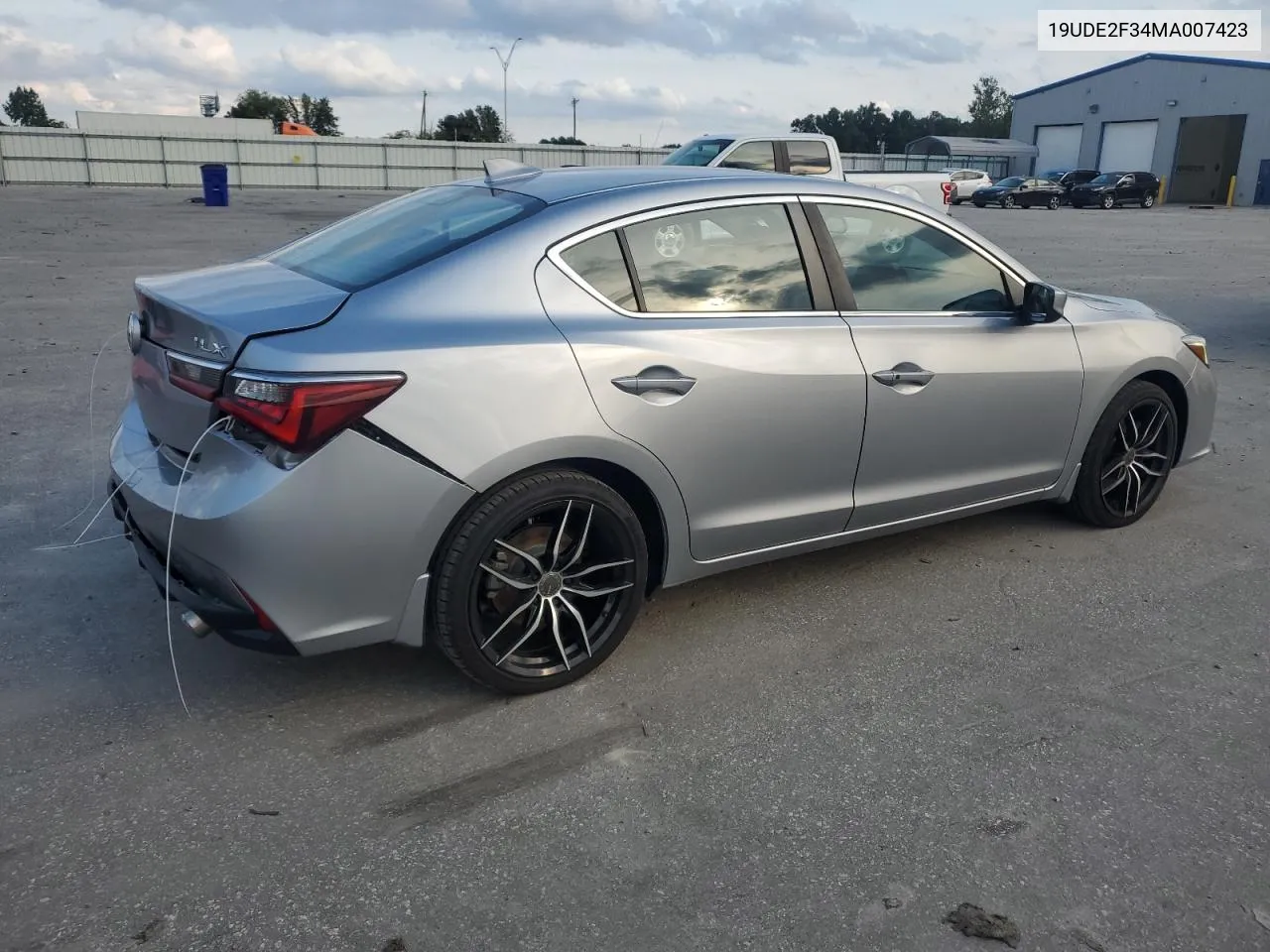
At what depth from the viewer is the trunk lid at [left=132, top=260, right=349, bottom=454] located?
300 cm

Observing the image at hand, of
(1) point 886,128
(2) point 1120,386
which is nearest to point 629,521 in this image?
(2) point 1120,386

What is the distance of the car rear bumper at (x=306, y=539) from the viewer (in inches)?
112

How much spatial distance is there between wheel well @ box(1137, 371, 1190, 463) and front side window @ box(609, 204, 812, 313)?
6.74ft

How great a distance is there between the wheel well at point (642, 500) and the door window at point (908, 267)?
1138 millimetres

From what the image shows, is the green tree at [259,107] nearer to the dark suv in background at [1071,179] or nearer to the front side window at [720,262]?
the dark suv in background at [1071,179]

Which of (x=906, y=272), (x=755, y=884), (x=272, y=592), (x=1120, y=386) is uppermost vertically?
(x=906, y=272)

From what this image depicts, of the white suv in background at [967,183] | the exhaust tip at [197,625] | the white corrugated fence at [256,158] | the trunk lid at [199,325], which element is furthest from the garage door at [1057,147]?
the exhaust tip at [197,625]

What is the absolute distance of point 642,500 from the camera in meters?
3.53

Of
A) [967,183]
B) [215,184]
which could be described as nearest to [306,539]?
[215,184]

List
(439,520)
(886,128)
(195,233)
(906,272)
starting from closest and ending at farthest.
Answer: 1. (439,520)
2. (906,272)
3. (195,233)
4. (886,128)

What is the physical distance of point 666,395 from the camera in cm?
338

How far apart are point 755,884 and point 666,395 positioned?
1520 millimetres

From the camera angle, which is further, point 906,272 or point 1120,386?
point 1120,386

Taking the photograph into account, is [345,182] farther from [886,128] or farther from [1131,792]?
[886,128]
